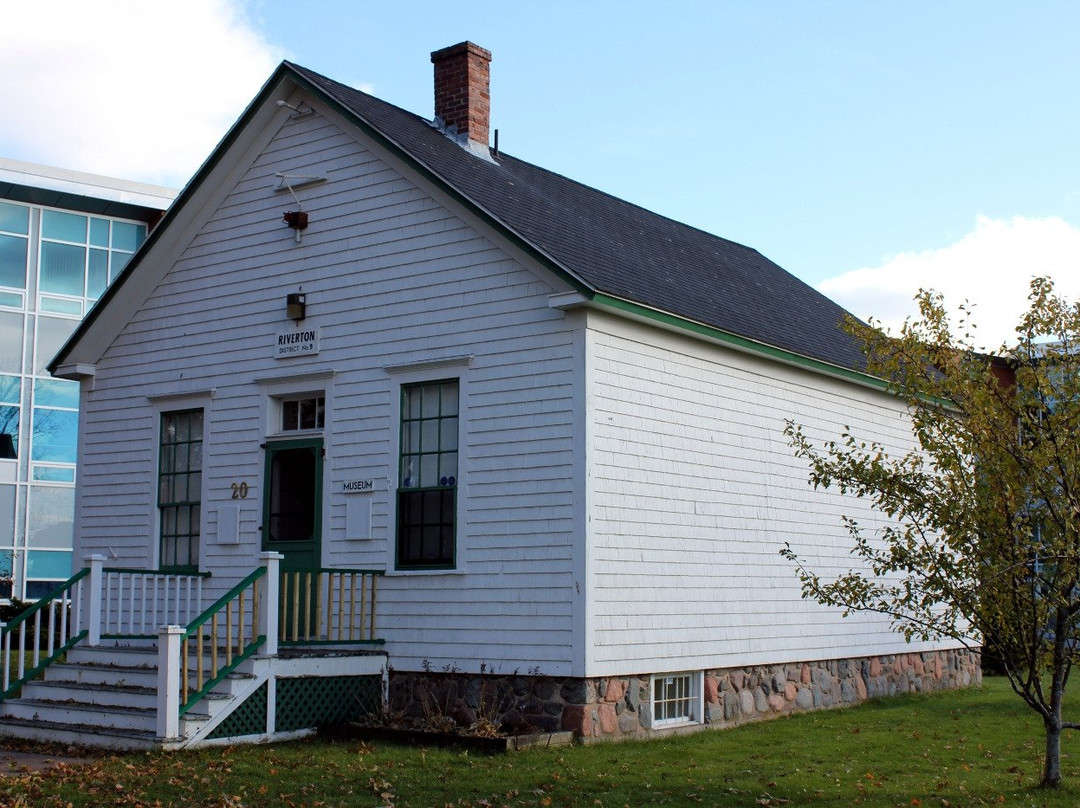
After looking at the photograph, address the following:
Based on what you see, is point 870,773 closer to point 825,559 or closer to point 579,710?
point 579,710

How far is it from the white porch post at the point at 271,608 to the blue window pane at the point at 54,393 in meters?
24.2

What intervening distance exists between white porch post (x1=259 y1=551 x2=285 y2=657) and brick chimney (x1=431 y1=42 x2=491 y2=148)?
640cm

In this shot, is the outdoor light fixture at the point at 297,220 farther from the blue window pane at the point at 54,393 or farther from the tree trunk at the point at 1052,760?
the blue window pane at the point at 54,393

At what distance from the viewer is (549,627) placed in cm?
1243

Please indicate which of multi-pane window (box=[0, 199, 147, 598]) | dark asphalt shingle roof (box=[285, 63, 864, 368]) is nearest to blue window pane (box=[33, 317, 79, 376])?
multi-pane window (box=[0, 199, 147, 598])

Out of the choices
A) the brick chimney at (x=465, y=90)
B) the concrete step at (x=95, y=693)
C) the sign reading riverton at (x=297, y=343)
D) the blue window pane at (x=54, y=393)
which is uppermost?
the brick chimney at (x=465, y=90)

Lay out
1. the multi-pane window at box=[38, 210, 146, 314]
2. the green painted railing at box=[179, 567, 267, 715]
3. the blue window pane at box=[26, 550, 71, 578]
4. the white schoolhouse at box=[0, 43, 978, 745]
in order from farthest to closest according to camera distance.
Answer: the multi-pane window at box=[38, 210, 146, 314], the blue window pane at box=[26, 550, 71, 578], the white schoolhouse at box=[0, 43, 978, 745], the green painted railing at box=[179, 567, 267, 715]

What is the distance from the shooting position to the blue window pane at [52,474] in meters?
34.4

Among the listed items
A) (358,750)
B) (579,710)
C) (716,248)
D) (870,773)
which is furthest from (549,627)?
(716,248)

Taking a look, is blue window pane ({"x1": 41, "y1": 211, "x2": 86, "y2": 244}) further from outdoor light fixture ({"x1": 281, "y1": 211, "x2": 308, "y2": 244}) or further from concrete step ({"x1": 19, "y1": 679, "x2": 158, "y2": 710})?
concrete step ({"x1": 19, "y1": 679, "x2": 158, "y2": 710})

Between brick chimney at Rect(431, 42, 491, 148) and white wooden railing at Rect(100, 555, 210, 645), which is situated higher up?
brick chimney at Rect(431, 42, 491, 148)

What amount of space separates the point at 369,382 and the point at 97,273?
24.5 m

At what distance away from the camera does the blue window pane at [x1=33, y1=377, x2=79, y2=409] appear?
34.9 m

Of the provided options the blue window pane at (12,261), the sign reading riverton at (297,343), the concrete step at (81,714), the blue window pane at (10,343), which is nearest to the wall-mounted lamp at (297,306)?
the sign reading riverton at (297,343)
